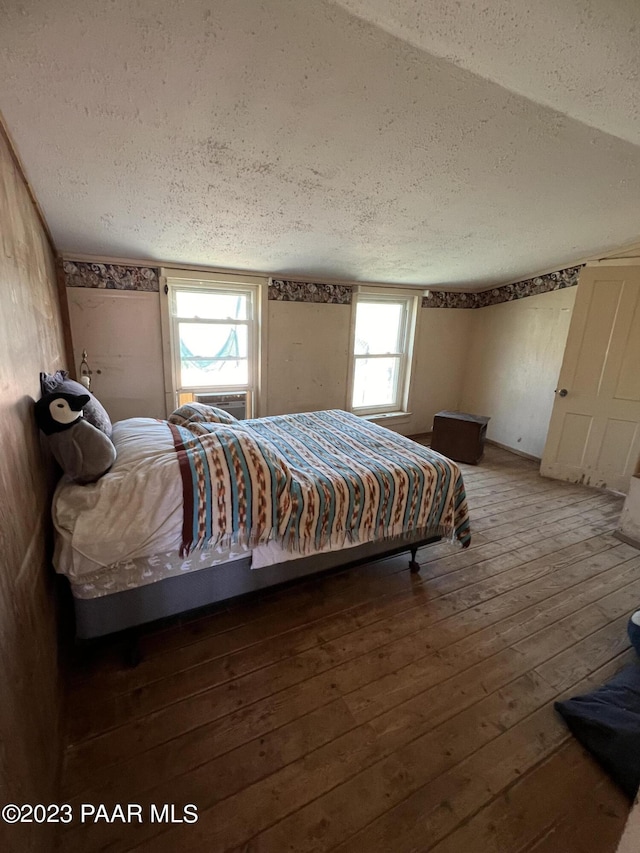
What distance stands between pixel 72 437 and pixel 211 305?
7.95ft

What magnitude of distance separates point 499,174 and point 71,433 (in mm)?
2421

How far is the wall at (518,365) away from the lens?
3.87 m

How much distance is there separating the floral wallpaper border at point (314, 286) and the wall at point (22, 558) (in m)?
1.37

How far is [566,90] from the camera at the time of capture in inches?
51.5

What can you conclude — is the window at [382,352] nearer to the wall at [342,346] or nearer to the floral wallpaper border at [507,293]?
the wall at [342,346]

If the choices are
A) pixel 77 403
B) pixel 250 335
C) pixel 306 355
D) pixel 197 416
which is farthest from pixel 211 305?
pixel 77 403

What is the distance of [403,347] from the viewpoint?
4621mm

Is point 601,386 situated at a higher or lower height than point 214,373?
higher

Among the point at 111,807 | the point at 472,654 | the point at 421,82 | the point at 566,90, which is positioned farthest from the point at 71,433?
the point at 566,90

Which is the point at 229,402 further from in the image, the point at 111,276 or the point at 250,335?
the point at 111,276

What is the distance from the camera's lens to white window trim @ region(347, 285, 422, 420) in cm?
411

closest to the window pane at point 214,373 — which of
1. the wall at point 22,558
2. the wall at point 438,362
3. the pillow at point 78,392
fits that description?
the pillow at point 78,392

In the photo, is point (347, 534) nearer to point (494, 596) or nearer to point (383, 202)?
point (494, 596)

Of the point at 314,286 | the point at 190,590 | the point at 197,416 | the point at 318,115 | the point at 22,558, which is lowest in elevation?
the point at 190,590
